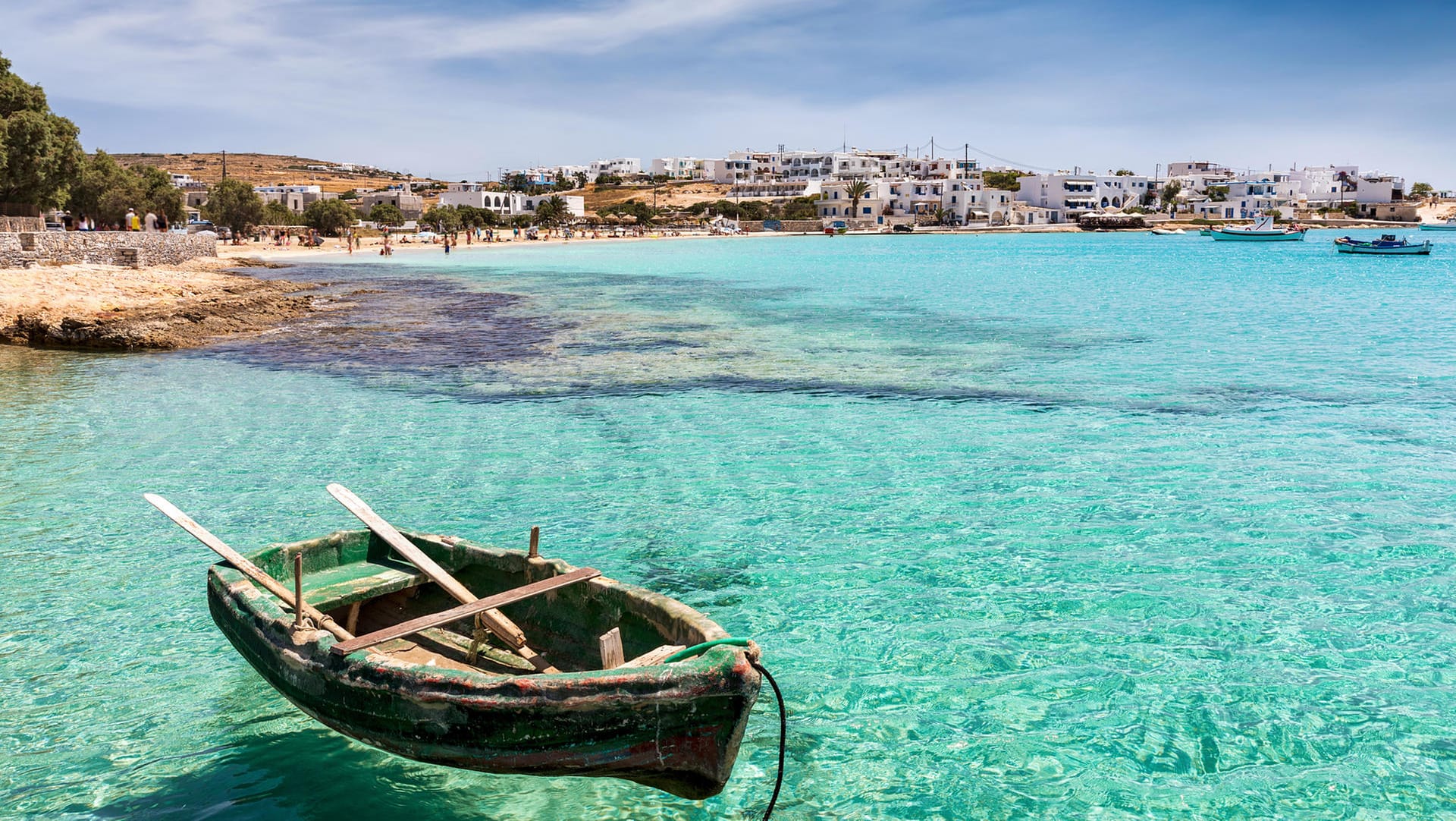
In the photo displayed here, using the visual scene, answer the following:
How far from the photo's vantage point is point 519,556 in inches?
264

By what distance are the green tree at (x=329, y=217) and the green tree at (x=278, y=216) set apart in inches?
132

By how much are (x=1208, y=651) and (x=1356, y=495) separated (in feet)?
18.9

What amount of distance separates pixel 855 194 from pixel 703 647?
507 ft

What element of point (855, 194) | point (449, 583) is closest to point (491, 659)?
point (449, 583)

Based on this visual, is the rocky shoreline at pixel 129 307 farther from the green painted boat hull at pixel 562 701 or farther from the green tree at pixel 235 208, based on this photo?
the green tree at pixel 235 208

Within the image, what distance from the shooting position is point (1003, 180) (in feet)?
604

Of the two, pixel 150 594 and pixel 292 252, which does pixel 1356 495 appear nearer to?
pixel 150 594

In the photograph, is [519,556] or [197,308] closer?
[519,556]

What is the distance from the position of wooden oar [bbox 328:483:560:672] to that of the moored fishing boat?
92923 millimetres

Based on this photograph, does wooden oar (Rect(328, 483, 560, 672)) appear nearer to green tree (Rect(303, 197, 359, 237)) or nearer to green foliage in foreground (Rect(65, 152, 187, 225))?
green foliage in foreground (Rect(65, 152, 187, 225))

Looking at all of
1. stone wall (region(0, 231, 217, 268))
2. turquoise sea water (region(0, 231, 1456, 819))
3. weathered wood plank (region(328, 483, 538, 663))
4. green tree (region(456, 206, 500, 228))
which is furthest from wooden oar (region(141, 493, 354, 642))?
green tree (region(456, 206, 500, 228))

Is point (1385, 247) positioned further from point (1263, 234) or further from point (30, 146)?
point (30, 146)

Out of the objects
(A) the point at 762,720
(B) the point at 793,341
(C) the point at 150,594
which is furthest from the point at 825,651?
(B) the point at 793,341

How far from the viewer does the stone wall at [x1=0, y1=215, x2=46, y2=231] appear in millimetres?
39719
